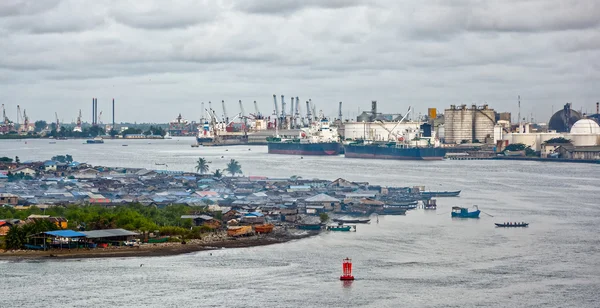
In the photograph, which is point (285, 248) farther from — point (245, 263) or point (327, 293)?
point (327, 293)

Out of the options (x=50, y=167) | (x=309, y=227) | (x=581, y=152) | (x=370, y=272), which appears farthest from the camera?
(x=581, y=152)

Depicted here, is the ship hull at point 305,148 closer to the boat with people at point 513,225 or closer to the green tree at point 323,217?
the green tree at point 323,217

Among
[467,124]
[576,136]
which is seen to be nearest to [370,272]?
[576,136]

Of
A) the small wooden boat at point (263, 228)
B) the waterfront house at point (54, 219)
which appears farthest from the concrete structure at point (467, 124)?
the waterfront house at point (54, 219)

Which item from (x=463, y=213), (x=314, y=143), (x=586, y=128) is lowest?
(x=463, y=213)

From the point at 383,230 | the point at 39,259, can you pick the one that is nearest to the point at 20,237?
the point at 39,259

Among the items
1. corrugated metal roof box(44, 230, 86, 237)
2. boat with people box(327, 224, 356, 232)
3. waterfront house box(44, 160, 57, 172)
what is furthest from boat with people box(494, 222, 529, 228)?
waterfront house box(44, 160, 57, 172)

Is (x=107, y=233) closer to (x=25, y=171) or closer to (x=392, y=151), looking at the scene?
(x=25, y=171)

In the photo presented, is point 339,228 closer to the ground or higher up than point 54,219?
closer to the ground
